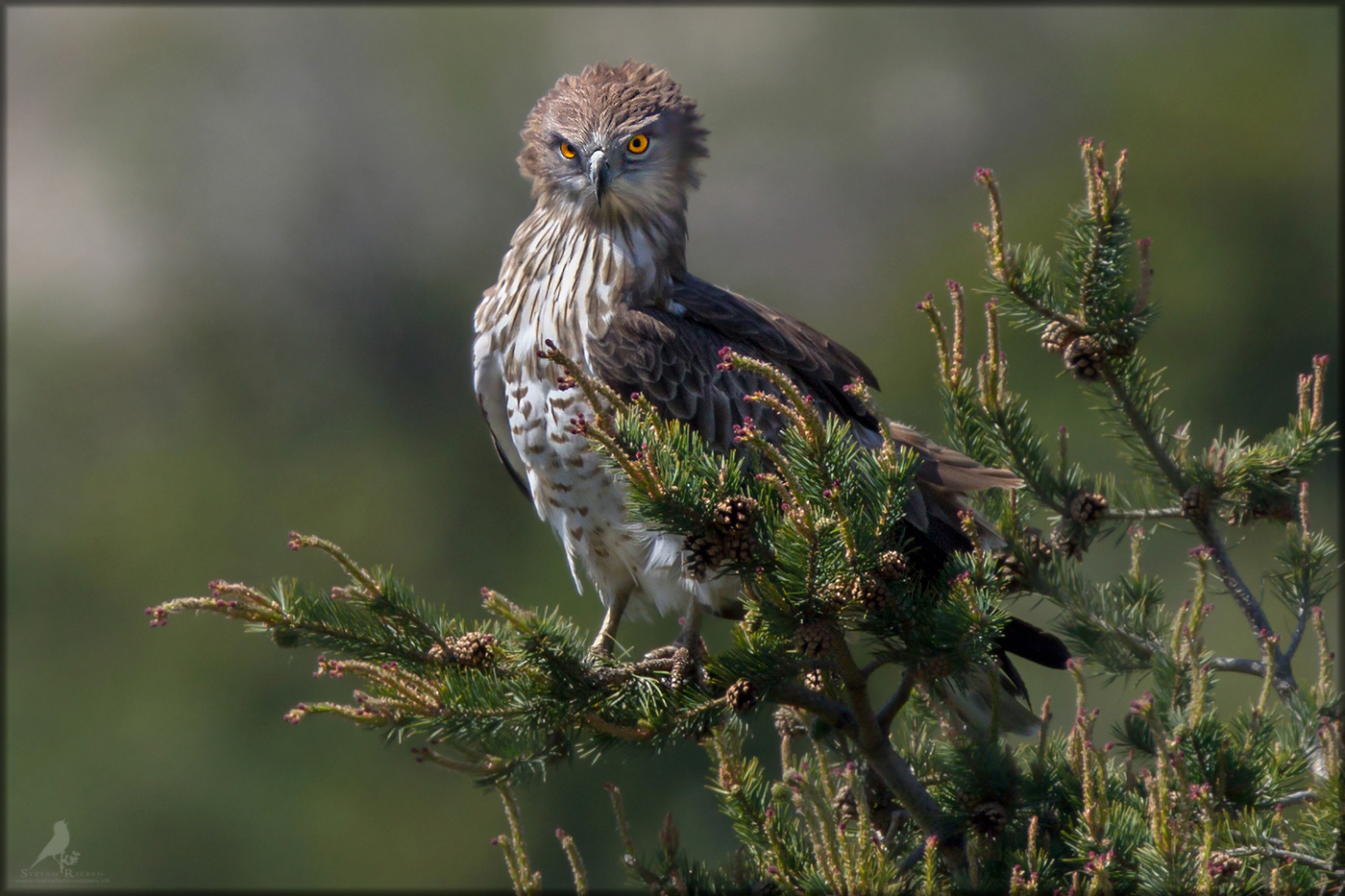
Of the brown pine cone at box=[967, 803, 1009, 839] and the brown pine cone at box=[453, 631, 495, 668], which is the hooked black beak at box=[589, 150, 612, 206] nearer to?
the brown pine cone at box=[453, 631, 495, 668]

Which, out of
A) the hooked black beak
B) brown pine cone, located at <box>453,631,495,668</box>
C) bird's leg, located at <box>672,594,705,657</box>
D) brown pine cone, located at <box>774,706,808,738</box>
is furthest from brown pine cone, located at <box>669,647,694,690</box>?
the hooked black beak

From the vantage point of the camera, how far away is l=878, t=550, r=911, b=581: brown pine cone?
9.04 ft

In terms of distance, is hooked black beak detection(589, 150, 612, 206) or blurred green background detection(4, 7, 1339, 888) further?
blurred green background detection(4, 7, 1339, 888)

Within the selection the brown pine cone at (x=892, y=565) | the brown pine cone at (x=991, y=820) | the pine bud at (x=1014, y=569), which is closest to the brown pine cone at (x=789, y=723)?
the brown pine cone at (x=991, y=820)

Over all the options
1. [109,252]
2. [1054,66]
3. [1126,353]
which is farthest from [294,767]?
[1054,66]

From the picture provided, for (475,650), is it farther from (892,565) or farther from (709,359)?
(709,359)

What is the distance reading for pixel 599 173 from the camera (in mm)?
4133

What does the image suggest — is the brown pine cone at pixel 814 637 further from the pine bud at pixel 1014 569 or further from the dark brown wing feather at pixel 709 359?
the dark brown wing feather at pixel 709 359

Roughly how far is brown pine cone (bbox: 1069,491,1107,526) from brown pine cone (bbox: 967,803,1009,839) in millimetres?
797

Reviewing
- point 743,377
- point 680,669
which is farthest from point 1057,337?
point 680,669

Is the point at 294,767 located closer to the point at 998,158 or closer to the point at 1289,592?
the point at 1289,592

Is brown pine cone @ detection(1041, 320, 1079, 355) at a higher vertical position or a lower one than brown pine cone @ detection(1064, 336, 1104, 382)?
higher

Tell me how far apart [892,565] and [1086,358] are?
896 millimetres

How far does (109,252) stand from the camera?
38.3 m
